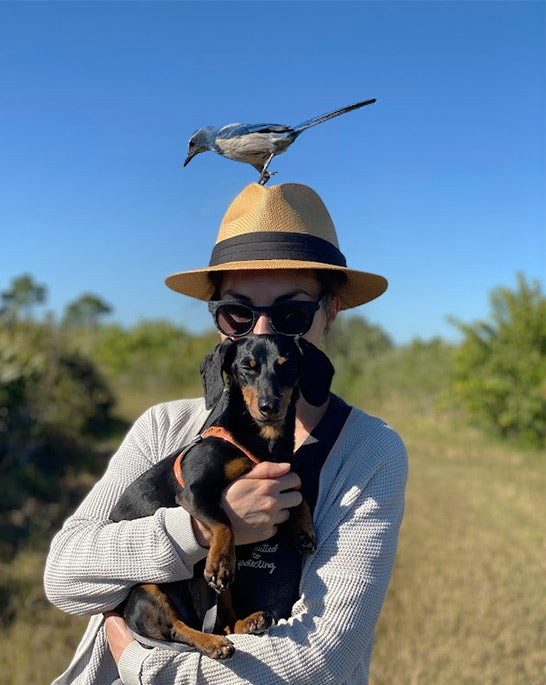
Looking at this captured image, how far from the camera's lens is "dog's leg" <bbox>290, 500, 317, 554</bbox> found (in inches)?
68.1

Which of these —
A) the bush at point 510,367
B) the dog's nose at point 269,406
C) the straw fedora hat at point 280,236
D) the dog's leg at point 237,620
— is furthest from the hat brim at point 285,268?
the bush at point 510,367

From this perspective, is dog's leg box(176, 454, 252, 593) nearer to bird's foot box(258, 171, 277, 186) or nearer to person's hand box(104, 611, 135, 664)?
person's hand box(104, 611, 135, 664)

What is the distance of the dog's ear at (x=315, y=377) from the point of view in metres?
1.94

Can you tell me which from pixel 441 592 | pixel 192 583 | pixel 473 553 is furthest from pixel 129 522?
pixel 473 553

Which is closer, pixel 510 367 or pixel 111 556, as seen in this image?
pixel 111 556

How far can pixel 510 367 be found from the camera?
13.7 metres

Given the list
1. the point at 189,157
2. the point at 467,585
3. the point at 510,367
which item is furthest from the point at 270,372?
the point at 510,367

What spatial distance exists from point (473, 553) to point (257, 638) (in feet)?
18.8

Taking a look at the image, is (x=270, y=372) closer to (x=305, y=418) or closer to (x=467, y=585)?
(x=305, y=418)

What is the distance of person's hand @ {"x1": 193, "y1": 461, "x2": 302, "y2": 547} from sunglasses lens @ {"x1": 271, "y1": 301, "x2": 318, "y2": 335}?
A: 438mm

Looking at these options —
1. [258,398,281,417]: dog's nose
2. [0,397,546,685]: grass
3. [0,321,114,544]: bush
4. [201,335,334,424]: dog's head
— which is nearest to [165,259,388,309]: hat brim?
[201,335,334,424]: dog's head

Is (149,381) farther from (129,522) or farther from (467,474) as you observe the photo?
(129,522)

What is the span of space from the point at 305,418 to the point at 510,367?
1256 cm

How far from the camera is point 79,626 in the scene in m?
4.66
